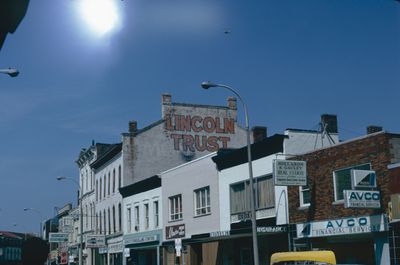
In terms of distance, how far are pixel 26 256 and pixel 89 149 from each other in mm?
59358

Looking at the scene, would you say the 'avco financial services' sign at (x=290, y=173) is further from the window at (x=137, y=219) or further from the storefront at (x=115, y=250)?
the storefront at (x=115, y=250)

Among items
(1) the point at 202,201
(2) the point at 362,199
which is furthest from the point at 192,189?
(2) the point at 362,199

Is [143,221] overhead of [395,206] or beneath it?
overhead

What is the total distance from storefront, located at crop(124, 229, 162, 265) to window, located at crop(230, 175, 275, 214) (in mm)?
10645

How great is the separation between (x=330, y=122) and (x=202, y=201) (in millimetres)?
8637

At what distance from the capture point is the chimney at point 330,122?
32.9m

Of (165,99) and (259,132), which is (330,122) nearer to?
(259,132)

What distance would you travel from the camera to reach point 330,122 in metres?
33.3

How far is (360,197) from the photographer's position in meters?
22.6

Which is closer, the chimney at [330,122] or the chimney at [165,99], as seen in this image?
the chimney at [330,122]

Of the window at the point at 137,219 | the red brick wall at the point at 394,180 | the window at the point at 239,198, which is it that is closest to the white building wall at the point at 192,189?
the window at the point at 239,198

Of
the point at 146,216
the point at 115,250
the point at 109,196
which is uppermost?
the point at 109,196

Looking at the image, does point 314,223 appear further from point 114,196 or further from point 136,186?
point 114,196

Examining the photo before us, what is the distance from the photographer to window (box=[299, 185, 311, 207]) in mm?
27188
